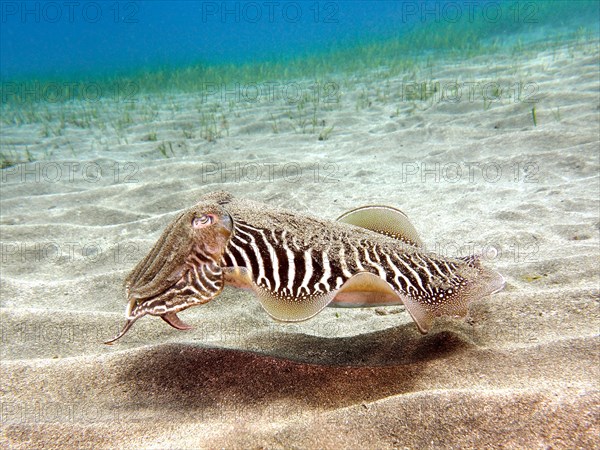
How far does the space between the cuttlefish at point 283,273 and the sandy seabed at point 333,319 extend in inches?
17.1

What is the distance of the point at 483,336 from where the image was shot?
8.44ft

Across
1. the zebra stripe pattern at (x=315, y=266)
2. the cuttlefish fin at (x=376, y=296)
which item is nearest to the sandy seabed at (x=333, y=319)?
the cuttlefish fin at (x=376, y=296)

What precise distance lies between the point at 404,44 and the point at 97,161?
21.7 metres

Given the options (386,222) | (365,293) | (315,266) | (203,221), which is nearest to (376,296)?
(365,293)

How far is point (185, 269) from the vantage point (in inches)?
85.8

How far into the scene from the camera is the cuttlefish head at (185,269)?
7.00 feet

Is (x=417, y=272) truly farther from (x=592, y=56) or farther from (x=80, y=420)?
(x=592, y=56)

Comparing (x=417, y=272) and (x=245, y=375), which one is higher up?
(x=417, y=272)

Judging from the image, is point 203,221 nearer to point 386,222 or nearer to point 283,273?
point 283,273

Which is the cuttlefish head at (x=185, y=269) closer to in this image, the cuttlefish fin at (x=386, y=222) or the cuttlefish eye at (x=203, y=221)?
the cuttlefish eye at (x=203, y=221)

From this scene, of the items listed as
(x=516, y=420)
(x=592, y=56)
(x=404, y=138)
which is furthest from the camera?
(x=592, y=56)

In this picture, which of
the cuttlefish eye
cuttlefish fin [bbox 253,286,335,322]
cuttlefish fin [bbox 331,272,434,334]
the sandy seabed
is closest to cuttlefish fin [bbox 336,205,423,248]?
the sandy seabed

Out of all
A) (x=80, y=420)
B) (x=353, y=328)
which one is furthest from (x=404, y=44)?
(x=80, y=420)

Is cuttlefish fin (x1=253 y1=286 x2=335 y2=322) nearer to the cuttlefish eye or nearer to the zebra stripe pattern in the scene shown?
the zebra stripe pattern
